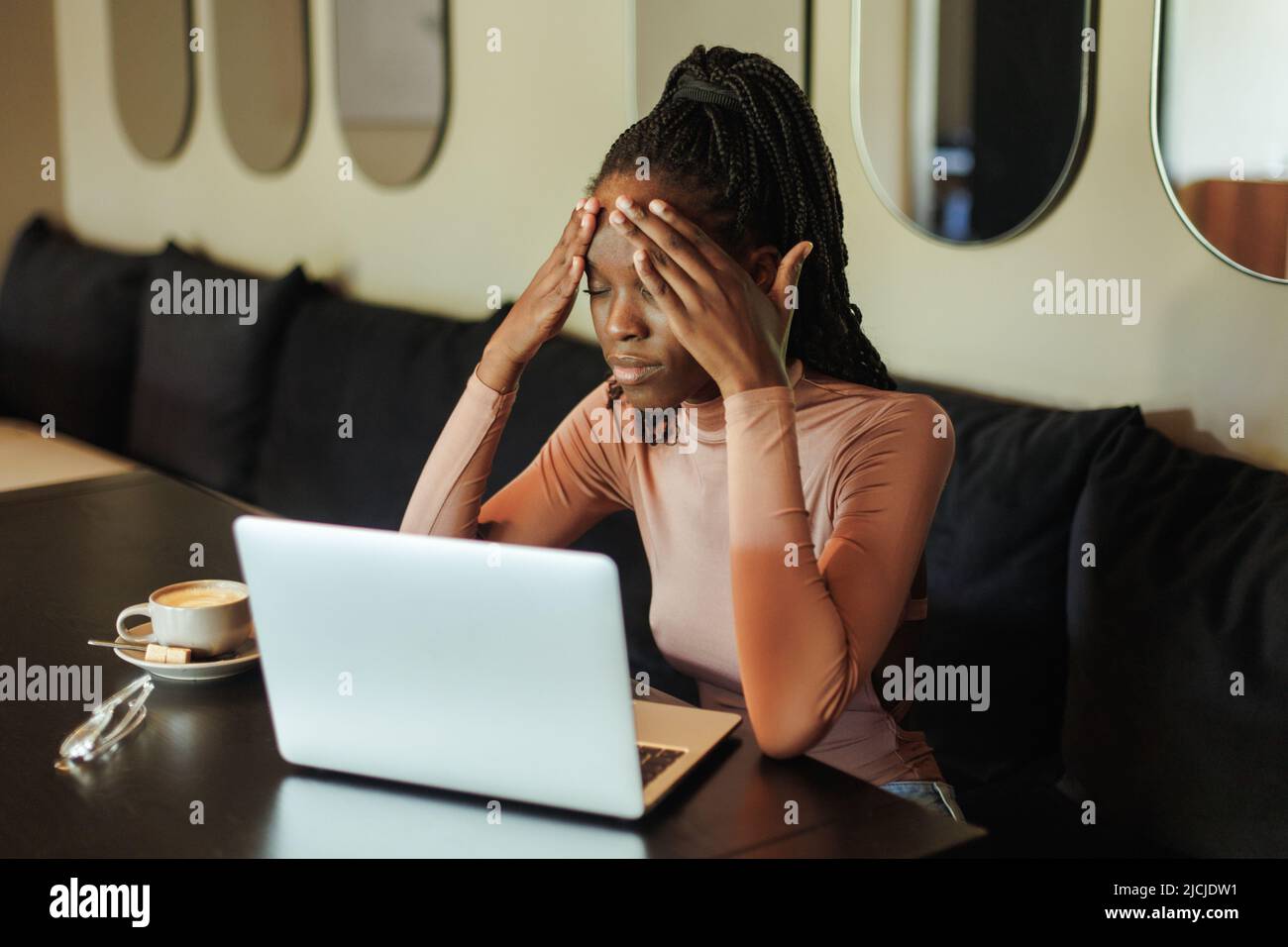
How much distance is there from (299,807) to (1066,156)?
4.38 feet

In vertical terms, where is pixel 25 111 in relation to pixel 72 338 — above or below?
above

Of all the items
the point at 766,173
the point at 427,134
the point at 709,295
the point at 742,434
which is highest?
the point at 427,134

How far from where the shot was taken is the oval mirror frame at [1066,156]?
1807mm

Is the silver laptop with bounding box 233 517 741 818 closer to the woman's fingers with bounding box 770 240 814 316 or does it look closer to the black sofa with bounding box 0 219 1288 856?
the black sofa with bounding box 0 219 1288 856

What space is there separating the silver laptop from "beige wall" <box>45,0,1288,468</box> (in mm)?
987

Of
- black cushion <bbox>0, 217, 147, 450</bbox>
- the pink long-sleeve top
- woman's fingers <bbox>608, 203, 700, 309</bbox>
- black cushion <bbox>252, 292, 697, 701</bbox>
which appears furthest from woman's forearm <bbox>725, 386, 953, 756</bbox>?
black cushion <bbox>0, 217, 147, 450</bbox>

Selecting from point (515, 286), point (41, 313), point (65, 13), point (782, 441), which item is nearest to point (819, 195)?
point (782, 441)

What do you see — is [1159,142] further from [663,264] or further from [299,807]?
[299,807]

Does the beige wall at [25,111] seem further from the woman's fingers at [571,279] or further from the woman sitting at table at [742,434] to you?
the woman's fingers at [571,279]

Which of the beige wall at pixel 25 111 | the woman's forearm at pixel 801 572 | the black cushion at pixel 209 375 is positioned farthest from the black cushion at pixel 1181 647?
the beige wall at pixel 25 111

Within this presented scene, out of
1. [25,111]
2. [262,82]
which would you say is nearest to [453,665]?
[262,82]

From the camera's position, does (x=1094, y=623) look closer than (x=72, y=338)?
Yes

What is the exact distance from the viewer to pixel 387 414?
2.67 m

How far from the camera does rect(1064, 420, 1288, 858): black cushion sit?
144cm
